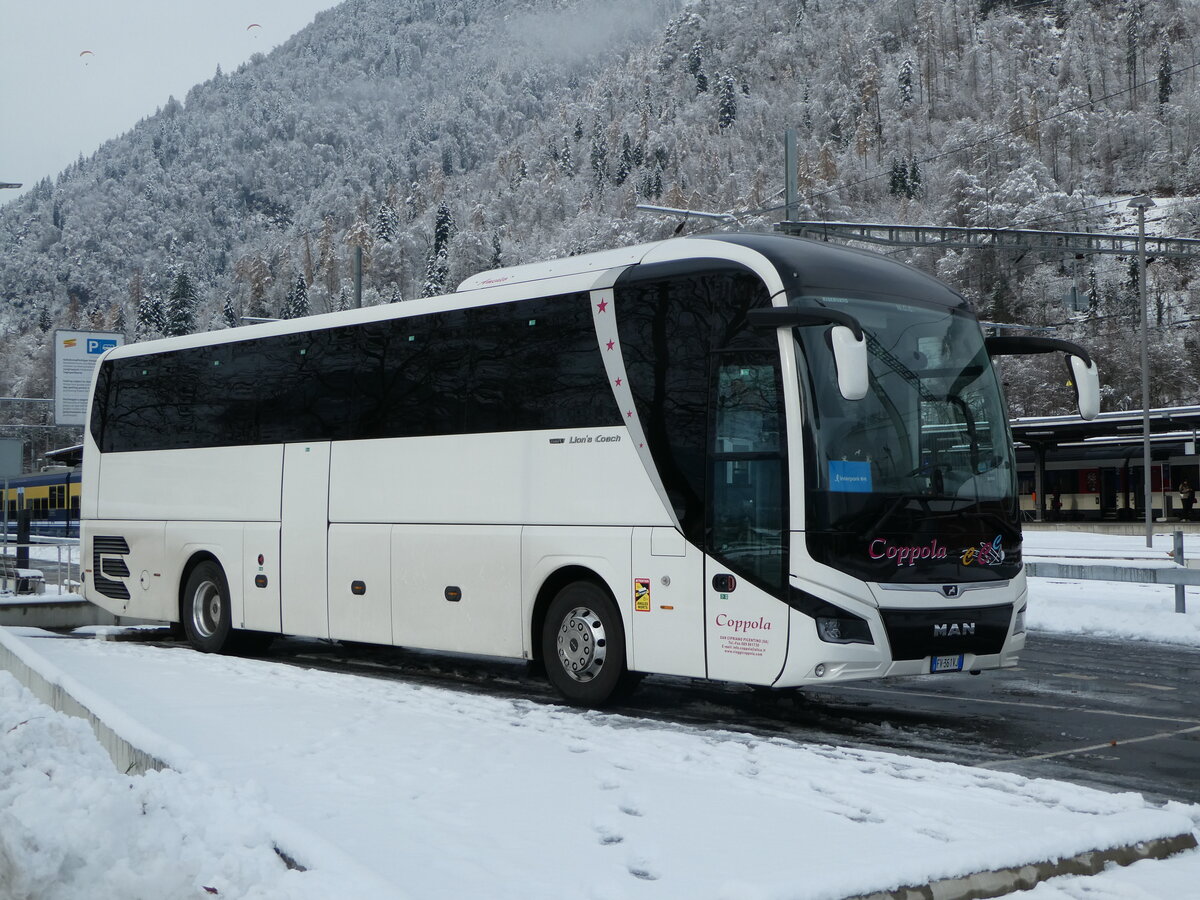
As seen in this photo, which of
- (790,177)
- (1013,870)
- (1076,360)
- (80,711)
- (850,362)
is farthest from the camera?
(790,177)

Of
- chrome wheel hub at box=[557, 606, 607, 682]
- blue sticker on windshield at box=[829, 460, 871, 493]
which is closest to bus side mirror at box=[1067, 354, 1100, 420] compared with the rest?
blue sticker on windshield at box=[829, 460, 871, 493]

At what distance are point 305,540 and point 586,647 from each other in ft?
14.0

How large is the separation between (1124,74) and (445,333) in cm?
19130

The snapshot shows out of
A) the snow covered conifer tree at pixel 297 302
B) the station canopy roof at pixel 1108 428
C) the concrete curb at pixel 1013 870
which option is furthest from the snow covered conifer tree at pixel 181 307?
the concrete curb at pixel 1013 870

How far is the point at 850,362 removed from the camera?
8.53 metres

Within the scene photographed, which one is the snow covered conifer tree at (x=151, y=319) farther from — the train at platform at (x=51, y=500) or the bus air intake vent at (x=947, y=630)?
the bus air intake vent at (x=947, y=630)

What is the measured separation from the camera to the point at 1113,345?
7062cm

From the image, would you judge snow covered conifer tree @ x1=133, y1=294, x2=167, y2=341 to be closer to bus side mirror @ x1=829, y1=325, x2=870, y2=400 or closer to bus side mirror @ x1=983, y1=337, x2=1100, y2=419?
bus side mirror @ x1=983, y1=337, x2=1100, y2=419

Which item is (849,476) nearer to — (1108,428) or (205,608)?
(205,608)

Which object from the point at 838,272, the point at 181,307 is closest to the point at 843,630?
the point at 838,272

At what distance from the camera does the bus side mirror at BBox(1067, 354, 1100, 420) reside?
1043 centimetres

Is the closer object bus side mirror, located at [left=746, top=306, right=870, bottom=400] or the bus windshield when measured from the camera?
bus side mirror, located at [left=746, top=306, right=870, bottom=400]

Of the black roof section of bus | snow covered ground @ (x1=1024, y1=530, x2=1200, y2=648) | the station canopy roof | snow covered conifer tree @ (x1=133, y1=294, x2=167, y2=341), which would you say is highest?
snow covered conifer tree @ (x1=133, y1=294, x2=167, y2=341)

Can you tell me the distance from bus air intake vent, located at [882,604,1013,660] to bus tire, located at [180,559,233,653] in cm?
818
